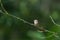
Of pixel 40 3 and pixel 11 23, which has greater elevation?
pixel 40 3

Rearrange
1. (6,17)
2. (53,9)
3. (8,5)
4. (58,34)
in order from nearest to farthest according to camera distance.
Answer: (58,34) → (6,17) → (8,5) → (53,9)

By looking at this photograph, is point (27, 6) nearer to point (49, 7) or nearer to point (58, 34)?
point (49, 7)

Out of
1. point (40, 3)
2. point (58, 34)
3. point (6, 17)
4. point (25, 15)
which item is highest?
point (40, 3)

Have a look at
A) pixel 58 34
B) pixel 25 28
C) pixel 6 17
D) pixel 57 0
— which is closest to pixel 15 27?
pixel 25 28

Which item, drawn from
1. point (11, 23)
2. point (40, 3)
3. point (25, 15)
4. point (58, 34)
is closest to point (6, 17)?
point (11, 23)

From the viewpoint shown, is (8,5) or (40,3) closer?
(8,5)

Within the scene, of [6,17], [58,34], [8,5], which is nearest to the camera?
[58,34]
